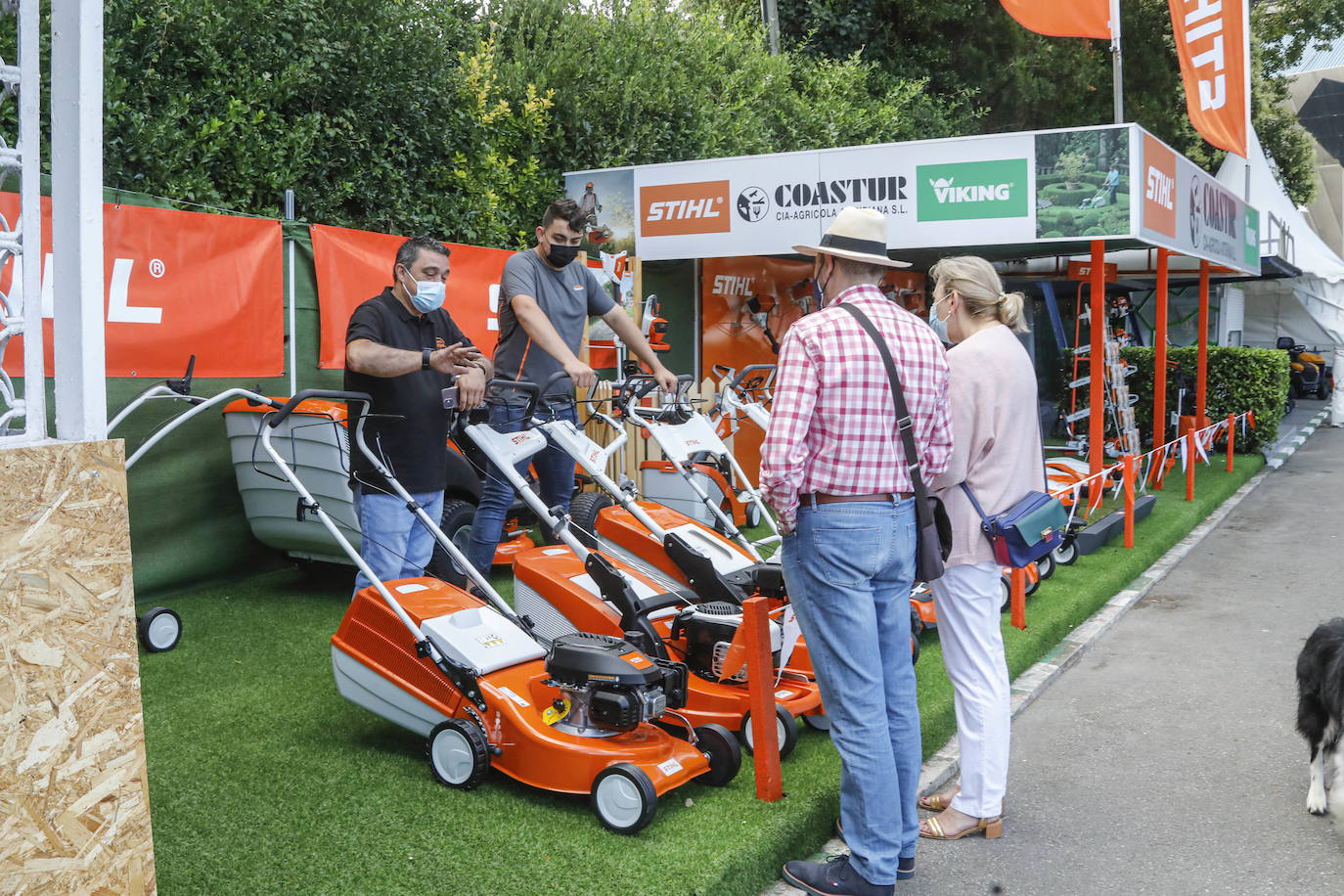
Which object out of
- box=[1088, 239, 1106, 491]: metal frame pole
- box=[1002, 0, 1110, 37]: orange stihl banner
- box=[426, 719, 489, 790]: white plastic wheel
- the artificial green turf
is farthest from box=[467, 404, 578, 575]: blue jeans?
box=[1002, 0, 1110, 37]: orange stihl banner

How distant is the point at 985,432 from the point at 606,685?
143 centimetres

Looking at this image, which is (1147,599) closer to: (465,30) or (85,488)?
(85,488)

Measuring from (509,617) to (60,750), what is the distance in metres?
2.26

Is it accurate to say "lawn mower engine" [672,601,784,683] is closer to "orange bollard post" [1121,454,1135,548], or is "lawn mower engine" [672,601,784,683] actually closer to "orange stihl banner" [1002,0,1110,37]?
"orange bollard post" [1121,454,1135,548]

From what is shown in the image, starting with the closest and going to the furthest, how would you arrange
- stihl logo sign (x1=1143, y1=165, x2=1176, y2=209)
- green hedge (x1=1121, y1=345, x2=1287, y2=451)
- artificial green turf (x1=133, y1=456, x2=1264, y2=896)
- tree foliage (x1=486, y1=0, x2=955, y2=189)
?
artificial green turf (x1=133, y1=456, x2=1264, y2=896) < stihl logo sign (x1=1143, y1=165, x2=1176, y2=209) < tree foliage (x1=486, y1=0, x2=955, y2=189) < green hedge (x1=1121, y1=345, x2=1287, y2=451)

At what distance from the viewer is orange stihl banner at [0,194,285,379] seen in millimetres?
5668

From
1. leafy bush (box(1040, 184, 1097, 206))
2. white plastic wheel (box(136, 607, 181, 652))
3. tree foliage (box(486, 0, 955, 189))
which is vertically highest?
tree foliage (box(486, 0, 955, 189))

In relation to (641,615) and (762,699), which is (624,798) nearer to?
(762,699)

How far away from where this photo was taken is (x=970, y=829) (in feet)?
12.2

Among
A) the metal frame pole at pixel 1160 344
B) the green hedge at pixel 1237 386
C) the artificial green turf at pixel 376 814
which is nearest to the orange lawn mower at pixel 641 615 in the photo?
the artificial green turf at pixel 376 814

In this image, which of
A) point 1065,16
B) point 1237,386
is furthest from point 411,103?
point 1237,386

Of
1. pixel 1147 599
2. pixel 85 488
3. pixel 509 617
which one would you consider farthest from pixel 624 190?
pixel 85 488

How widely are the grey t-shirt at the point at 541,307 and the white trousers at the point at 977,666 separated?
2043mm

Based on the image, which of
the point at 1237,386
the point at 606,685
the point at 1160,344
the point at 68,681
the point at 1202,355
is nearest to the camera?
the point at 68,681
